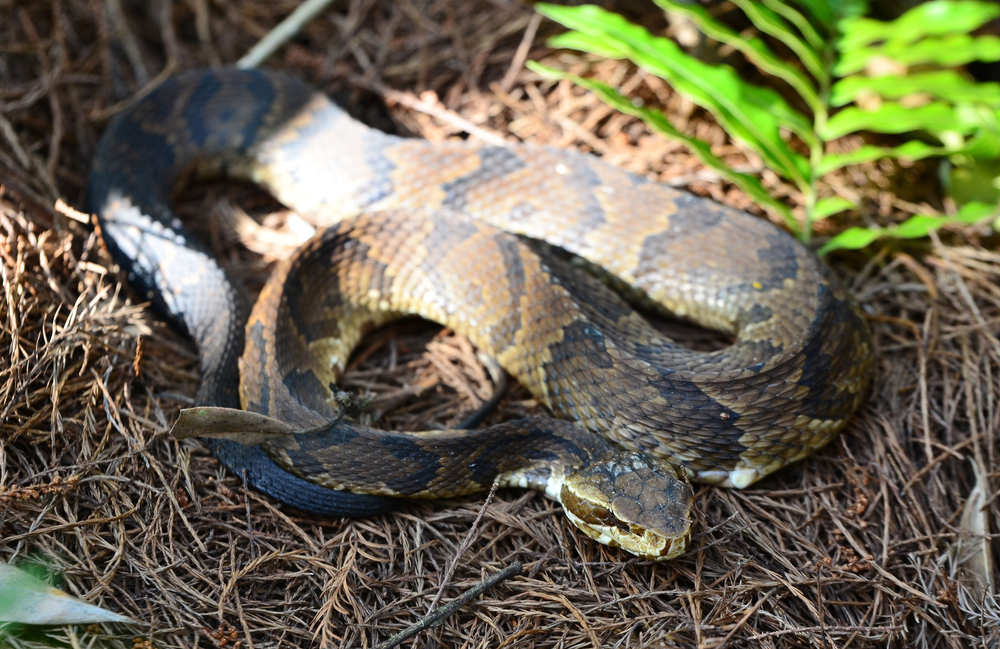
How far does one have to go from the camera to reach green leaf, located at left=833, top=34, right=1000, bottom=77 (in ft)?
14.0

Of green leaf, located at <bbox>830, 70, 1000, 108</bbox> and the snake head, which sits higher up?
green leaf, located at <bbox>830, 70, 1000, 108</bbox>

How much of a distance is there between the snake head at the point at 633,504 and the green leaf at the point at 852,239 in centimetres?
190

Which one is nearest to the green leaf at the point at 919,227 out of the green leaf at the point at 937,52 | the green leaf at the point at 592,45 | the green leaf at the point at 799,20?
the green leaf at the point at 937,52

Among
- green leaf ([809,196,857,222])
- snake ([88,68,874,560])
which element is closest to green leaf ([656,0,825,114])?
green leaf ([809,196,857,222])

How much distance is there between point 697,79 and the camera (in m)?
4.28

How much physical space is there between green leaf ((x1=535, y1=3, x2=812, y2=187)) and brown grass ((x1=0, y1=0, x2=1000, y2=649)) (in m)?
0.66

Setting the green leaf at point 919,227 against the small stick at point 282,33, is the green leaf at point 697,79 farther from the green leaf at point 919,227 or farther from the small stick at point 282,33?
the small stick at point 282,33

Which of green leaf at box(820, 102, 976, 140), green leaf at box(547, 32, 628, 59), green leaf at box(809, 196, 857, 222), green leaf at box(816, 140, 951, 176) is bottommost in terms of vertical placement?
green leaf at box(809, 196, 857, 222)

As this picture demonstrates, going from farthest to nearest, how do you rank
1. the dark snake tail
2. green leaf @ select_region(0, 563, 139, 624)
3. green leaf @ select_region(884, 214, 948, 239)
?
1. green leaf @ select_region(884, 214, 948, 239)
2. the dark snake tail
3. green leaf @ select_region(0, 563, 139, 624)

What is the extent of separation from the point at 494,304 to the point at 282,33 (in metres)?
2.97

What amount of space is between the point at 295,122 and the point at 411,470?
2879 mm

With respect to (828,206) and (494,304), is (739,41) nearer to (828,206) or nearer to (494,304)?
(828,206)

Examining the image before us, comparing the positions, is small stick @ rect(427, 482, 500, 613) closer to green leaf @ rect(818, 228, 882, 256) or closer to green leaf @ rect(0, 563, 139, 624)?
green leaf @ rect(0, 563, 139, 624)

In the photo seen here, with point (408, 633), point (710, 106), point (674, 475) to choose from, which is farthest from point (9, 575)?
point (710, 106)
